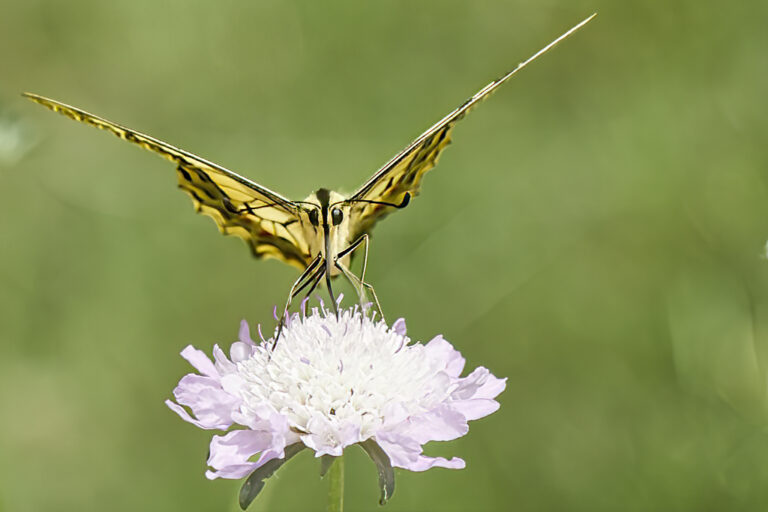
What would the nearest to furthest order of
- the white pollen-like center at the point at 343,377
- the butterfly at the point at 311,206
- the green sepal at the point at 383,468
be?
1. the green sepal at the point at 383,468
2. the white pollen-like center at the point at 343,377
3. the butterfly at the point at 311,206

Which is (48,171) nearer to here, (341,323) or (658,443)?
(341,323)

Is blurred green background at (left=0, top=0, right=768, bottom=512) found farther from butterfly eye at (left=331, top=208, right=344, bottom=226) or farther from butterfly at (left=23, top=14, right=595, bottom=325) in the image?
butterfly eye at (left=331, top=208, right=344, bottom=226)

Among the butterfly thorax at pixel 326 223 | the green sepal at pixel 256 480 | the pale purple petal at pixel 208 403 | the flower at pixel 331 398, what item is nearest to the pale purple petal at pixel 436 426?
the flower at pixel 331 398

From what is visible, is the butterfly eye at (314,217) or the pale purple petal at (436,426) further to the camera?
the butterfly eye at (314,217)

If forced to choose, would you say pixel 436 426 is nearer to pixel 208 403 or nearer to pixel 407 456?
pixel 407 456

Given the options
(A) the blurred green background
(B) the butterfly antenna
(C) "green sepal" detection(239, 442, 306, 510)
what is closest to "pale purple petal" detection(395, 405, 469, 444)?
(C) "green sepal" detection(239, 442, 306, 510)

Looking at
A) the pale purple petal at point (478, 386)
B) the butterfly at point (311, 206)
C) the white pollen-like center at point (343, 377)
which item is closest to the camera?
the white pollen-like center at point (343, 377)

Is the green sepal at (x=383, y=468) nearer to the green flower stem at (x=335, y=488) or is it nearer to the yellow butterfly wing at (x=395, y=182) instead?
the green flower stem at (x=335, y=488)

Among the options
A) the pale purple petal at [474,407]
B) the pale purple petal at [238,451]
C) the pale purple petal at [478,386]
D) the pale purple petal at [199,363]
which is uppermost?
the pale purple petal at [199,363]
